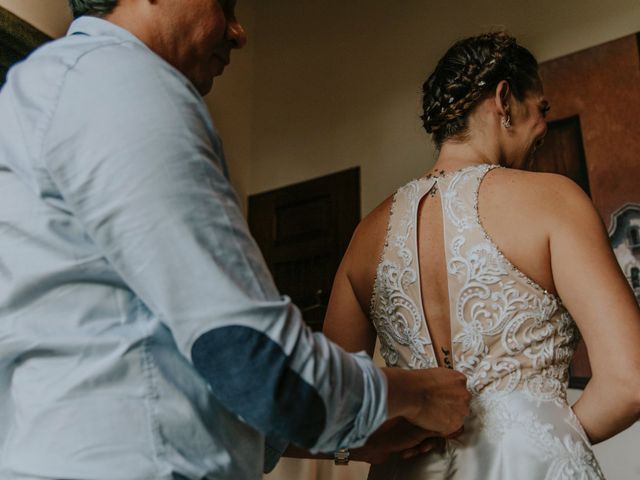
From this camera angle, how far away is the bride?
3.56ft

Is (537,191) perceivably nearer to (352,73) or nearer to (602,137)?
(602,137)

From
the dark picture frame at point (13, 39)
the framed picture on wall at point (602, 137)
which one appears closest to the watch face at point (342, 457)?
→ the framed picture on wall at point (602, 137)

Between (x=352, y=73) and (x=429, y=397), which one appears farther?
(x=352, y=73)

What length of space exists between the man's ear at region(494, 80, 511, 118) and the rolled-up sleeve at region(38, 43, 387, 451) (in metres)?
0.89

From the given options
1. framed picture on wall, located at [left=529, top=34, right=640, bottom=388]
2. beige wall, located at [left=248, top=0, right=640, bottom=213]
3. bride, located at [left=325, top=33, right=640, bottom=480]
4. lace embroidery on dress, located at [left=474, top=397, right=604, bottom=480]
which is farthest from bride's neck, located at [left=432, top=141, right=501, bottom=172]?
beige wall, located at [left=248, top=0, right=640, bottom=213]

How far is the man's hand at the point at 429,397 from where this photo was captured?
76 centimetres

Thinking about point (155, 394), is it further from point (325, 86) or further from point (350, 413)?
point (325, 86)

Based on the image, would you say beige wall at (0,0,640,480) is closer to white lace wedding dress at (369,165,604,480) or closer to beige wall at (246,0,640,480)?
beige wall at (246,0,640,480)

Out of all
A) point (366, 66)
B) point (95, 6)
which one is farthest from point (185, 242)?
point (366, 66)

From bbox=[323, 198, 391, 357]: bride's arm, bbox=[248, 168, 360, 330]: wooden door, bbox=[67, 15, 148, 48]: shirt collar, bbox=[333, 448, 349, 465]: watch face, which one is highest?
bbox=[67, 15, 148, 48]: shirt collar

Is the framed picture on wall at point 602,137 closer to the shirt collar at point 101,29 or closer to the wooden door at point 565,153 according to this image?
the wooden door at point 565,153

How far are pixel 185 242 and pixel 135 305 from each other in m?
0.12

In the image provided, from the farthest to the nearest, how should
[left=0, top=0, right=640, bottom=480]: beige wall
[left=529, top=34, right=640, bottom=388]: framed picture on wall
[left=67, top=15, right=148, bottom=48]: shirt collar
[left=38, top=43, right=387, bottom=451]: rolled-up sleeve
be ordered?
1. [left=0, top=0, right=640, bottom=480]: beige wall
2. [left=529, top=34, right=640, bottom=388]: framed picture on wall
3. [left=67, top=15, right=148, bottom=48]: shirt collar
4. [left=38, top=43, right=387, bottom=451]: rolled-up sleeve

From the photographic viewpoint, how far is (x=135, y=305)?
2.18 ft
